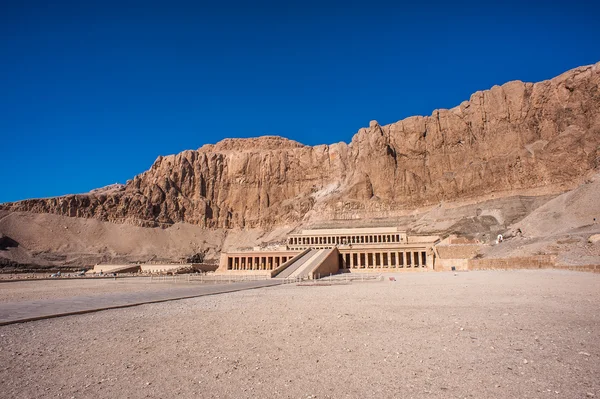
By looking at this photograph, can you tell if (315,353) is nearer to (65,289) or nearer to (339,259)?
(65,289)

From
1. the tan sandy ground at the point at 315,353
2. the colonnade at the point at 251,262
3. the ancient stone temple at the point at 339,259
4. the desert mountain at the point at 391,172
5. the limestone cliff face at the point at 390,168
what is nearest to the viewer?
the tan sandy ground at the point at 315,353

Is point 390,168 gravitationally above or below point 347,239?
above

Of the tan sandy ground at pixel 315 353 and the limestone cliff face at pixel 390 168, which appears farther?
the limestone cliff face at pixel 390 168

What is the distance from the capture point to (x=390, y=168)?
351 ft

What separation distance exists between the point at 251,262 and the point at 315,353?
48431mm

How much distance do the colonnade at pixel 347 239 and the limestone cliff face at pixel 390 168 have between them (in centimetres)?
2261

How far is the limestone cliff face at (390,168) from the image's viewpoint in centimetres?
8344

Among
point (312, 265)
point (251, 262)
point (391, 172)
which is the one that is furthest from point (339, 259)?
point (391, 172)

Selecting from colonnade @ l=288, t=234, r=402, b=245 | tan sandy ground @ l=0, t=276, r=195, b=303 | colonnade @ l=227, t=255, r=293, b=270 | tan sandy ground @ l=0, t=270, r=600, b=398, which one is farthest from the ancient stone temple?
tan sandy ground @ l=0, t=270, r=600, b=398

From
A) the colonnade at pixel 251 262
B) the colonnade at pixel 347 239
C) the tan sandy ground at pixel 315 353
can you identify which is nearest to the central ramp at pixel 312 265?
the colonnade at pixel 251 262

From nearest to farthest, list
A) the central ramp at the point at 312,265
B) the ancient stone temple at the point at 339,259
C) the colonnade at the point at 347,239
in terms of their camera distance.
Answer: the central ramp at the point at 312,265 → the ancient stone temple at the point at 339,259 → the colonnade at the point at 347,239

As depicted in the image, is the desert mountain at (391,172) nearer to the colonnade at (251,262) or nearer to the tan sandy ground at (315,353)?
the colonnade at (251,262)

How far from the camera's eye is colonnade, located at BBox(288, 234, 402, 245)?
240 ft

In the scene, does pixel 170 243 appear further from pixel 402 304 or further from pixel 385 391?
pixel 385 391
